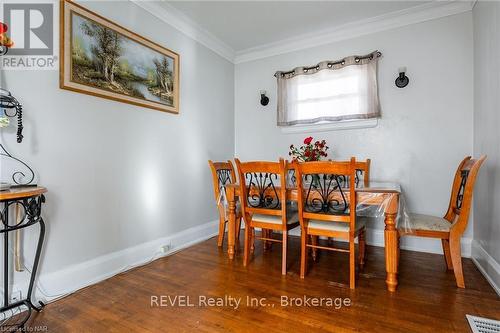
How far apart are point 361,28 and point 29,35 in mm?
3331

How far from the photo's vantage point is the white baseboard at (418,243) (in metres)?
2.64

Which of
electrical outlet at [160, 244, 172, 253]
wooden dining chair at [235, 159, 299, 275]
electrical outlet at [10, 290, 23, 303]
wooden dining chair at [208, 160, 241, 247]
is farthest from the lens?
wooden dining chair at [208, 160, 241, 247]

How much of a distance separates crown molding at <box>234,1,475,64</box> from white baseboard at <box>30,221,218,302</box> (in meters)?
2.74

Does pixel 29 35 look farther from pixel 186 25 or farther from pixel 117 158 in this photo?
pixel 186 25

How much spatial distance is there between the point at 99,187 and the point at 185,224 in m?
1.17

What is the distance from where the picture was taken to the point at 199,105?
336 cm

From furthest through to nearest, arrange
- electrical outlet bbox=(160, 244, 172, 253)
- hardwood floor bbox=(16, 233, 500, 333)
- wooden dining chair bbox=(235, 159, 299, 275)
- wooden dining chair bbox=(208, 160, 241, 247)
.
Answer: wooden dining chair bbox=(208, 160, 241, 247)
electrical outlet bbox=(160, 244, 172, 253)
wooden dining chair bbox=(235, 159, 299, 275)
hardwood floor bbox=(16, 233, 500, 333)

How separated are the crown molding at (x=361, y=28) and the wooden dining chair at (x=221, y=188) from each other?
6.15 feet

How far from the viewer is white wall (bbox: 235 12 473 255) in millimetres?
2717

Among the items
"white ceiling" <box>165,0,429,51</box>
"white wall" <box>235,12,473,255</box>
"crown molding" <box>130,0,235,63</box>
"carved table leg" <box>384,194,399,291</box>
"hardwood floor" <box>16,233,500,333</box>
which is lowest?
"hardwood floor" <box>16,233,500,333</box>

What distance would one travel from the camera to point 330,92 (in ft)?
10.8

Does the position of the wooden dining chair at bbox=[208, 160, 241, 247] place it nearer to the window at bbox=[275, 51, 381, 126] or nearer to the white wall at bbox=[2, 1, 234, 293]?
the white wall at bbox=[2, 1, 234, 293]

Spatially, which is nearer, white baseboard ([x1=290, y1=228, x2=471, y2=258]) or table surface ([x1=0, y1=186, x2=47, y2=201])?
table surface ([x1=0, y1=186, x2=47, y2=201])

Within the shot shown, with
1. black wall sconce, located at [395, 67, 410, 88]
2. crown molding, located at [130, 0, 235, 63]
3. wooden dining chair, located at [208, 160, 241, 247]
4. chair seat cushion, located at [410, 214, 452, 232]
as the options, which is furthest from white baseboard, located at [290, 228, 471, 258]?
crown molding, located at [130, 0, 235, 63]
